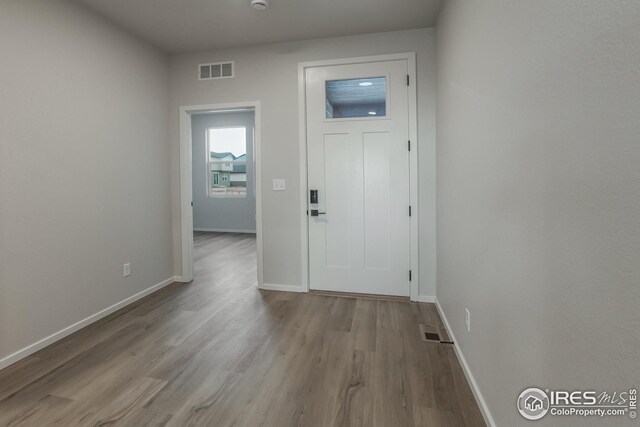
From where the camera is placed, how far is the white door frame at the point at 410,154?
315cm

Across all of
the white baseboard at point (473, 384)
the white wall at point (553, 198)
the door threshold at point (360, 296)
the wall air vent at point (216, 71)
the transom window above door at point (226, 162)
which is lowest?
the white baseboard at point (473, 384)

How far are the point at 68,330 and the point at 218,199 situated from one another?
5.46m

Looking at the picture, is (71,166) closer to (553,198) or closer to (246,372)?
(246,372)

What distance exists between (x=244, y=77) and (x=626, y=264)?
12.1 feet

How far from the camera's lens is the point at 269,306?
3.12 m

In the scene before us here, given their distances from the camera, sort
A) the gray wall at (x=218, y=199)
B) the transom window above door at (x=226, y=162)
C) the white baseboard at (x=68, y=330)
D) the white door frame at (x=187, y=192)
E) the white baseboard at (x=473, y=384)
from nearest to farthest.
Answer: the white baseboard at (x=473, y=384) → the white baseboard at (x=68, y=330) → the white door frame at (x=187, y=192) → the gray wall at (x=218, y=199) → the transom window above door at (x=226, y=162)

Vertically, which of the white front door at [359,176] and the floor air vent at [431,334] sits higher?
the white front door at [359,176]

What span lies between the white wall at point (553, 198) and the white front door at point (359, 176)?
134 centimetres

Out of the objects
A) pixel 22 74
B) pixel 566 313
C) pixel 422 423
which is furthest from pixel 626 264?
pixel 22 74

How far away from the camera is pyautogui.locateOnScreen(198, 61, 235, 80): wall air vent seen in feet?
11.8

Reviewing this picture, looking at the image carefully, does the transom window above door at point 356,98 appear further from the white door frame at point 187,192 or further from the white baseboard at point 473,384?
the white baseboard at point 473,384

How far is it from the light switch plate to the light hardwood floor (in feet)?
4.20

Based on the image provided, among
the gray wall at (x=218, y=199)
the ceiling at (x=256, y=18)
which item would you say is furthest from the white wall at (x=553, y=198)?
the gray wall at (x=218, y=199)

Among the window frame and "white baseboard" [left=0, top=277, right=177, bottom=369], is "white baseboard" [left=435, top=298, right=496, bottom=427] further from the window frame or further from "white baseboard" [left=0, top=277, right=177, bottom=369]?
→ the window frame
